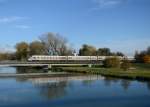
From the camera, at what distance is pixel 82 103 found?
27.0m

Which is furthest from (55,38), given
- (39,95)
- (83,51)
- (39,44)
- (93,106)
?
(93,106)

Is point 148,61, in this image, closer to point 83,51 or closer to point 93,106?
point 83,51

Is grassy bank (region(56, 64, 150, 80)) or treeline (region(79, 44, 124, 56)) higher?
treeline (region(79, 44, 124, 56))

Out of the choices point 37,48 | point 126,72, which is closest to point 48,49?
point 37,48

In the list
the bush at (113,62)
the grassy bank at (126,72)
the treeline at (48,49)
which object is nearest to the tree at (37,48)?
the treeline at (48,49)

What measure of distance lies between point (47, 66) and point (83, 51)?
40.9 m

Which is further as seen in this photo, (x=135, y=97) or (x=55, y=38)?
(x=55, y=38)

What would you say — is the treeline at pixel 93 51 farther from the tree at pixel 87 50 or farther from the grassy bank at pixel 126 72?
the grassy bank at pixel 126 72

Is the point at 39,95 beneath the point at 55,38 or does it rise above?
beneath

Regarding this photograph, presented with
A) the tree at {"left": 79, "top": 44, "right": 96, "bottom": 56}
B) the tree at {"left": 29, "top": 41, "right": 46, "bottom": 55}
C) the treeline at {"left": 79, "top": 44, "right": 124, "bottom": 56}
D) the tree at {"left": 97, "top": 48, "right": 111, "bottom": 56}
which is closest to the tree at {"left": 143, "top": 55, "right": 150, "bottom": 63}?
the treeline at {"left": 79, "top": 44, "right": 124, "bottom": 56}

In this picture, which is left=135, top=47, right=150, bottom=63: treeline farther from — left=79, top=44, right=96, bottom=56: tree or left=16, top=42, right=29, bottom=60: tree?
left=16, top=42, right=29, bottom=60: tree

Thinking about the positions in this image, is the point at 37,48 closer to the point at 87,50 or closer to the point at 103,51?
the point at 87,50

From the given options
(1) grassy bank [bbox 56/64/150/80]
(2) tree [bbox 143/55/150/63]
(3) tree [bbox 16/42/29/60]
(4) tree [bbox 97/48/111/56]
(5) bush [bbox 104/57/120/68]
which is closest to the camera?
(1) grassy bank [bbox 56/64/150/80]

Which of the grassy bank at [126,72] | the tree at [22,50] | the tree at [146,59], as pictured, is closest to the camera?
the grassy bank at [126,72]
